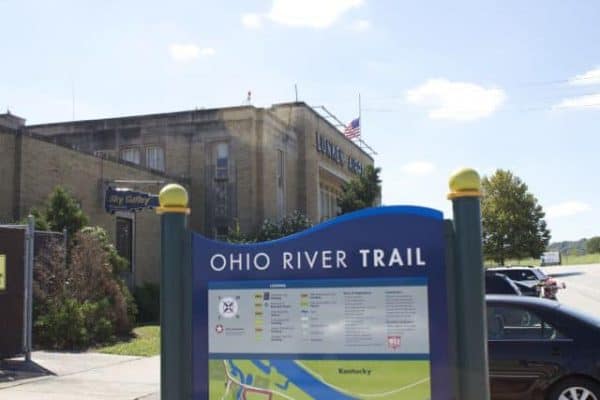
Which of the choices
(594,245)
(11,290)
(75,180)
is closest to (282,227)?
(75,180)

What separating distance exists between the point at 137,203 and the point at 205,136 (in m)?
10.9

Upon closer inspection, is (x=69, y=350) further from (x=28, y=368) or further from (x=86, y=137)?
(x=86, y=137)

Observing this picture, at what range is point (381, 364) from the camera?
445cm

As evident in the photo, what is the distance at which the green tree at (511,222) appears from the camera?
2389 inches

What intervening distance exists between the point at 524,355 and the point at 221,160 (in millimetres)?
26611

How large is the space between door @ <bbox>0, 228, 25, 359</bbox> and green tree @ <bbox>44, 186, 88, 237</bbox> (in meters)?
6.19

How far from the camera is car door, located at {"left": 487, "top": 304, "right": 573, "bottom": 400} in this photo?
24.6 ft

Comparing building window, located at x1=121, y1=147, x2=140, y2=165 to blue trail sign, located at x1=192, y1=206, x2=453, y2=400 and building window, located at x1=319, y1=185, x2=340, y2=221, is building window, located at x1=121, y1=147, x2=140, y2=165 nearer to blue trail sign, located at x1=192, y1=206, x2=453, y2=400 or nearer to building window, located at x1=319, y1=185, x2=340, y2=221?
building window, located at x1=319, y1=185, x2=340, y2=221

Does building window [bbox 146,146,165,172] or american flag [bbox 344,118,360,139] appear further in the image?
american flag [bbox 344,118,360,139]

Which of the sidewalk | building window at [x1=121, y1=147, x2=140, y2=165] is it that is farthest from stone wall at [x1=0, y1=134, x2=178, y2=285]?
the sidewalk

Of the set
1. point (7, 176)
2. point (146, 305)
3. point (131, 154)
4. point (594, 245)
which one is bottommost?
point (146, 305)

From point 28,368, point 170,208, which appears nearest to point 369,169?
point 28,368

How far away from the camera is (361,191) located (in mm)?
42000

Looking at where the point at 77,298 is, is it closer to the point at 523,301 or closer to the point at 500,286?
the point at 500,286
